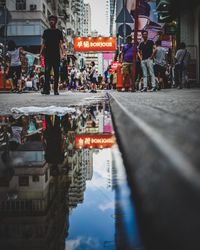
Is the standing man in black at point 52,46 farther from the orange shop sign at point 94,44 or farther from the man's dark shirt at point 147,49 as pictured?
the orange shop sign at point 94,44

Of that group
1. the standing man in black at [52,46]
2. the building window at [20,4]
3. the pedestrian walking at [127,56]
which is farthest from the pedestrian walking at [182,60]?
the building window at [20,4]

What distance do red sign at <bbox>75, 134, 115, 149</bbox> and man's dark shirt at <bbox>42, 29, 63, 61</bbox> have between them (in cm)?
723

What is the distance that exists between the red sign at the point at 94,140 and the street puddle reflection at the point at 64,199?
0.25 ft

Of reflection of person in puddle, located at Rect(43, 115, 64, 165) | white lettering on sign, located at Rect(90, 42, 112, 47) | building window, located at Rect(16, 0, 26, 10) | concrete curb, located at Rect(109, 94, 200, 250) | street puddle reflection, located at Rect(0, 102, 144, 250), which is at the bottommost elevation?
street puddle reflection, located at Rect(0, 102, 144, 250)

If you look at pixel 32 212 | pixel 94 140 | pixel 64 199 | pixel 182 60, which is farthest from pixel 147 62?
pixel 32 212

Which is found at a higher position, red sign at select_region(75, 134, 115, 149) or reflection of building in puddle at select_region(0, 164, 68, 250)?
red sign at select_region(75, 134, 115, 149)

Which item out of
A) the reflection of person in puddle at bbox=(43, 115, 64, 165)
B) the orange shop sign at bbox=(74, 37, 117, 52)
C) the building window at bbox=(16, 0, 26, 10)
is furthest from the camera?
the orange shop sign at bbox=(74, 37, 117, 52)

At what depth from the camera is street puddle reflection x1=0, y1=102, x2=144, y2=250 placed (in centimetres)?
74

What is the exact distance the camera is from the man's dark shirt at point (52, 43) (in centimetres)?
961

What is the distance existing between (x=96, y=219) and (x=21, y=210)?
0.58 ft

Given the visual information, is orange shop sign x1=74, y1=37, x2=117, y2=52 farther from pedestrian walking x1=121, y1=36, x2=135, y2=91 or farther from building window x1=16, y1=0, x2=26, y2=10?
pedestrian walking x1=121, y1=36, x2=135, y2=91

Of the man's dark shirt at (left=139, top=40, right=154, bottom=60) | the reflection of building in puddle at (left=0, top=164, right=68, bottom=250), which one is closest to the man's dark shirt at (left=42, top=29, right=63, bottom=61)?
the man's dark shirt at (left=139, top=40, right=154, bottom=60)

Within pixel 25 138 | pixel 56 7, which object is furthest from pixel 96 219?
pixel 56 7

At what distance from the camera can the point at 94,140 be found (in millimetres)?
2564
